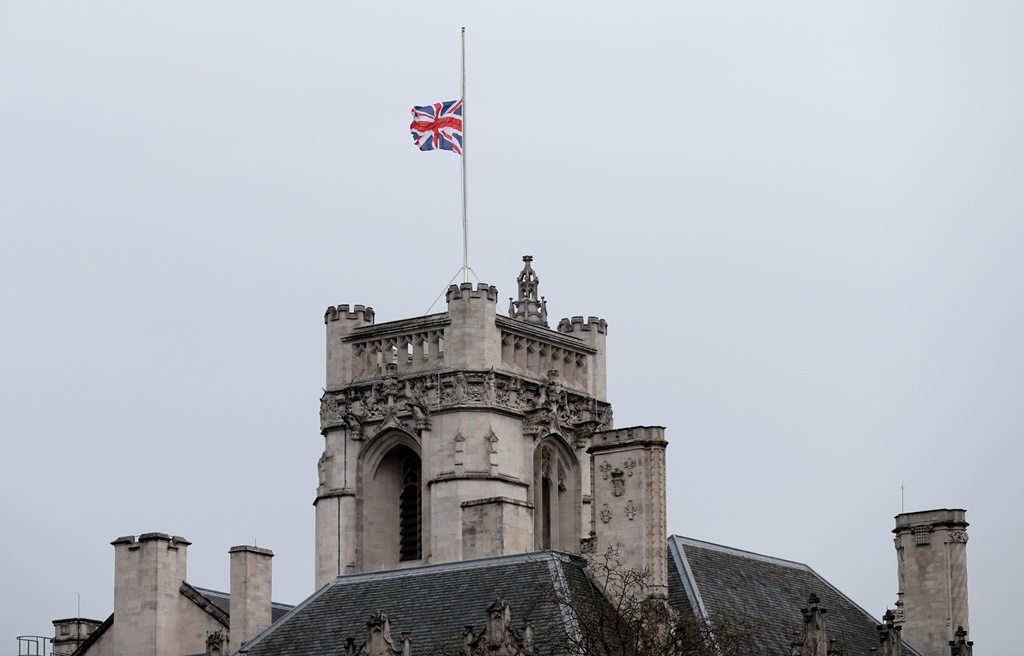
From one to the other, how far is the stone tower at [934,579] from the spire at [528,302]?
73.1 feet

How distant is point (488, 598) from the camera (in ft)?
234

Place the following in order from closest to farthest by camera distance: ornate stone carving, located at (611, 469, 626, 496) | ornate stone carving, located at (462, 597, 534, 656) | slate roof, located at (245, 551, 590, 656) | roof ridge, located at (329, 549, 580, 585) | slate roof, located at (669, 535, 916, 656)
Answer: ornate stone carving, located at (462, 597, 534, 656) < slate roof, located at (245, 551, 590, 656) < ornate stone carving, located at (611, 469, 626, 496) < roof ridge, located at (329, 549, 580, 585) < slate roof, located at (669, 535, 916, 656)

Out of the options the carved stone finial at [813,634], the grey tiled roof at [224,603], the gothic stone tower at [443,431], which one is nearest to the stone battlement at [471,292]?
the gothic stone tower at [443,431]

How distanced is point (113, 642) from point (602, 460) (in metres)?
20.4

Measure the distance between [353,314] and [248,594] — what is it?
2235 centimetres

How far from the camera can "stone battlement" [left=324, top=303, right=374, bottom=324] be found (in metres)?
98.4

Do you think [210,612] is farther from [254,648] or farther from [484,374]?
[484,374]

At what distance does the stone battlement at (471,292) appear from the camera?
9531 cm

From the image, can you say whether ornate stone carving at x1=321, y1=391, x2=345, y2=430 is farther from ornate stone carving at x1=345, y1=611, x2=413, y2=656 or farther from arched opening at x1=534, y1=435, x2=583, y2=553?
ornate stone carving at x1=345, y1=611, x2=413, y2=656

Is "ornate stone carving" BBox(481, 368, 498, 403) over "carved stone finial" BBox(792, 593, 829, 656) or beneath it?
over

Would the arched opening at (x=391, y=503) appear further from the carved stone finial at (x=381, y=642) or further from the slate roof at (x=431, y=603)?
the carved stone finial at (x=381, y=642)

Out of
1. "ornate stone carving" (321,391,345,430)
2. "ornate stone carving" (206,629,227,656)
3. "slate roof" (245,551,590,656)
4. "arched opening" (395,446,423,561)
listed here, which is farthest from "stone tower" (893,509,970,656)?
"ornate stone carving" (321,391,345,430)

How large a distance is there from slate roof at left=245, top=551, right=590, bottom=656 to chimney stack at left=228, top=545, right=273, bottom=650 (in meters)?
1.94

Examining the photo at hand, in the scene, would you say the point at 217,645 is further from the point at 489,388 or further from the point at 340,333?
the point at 340,333
